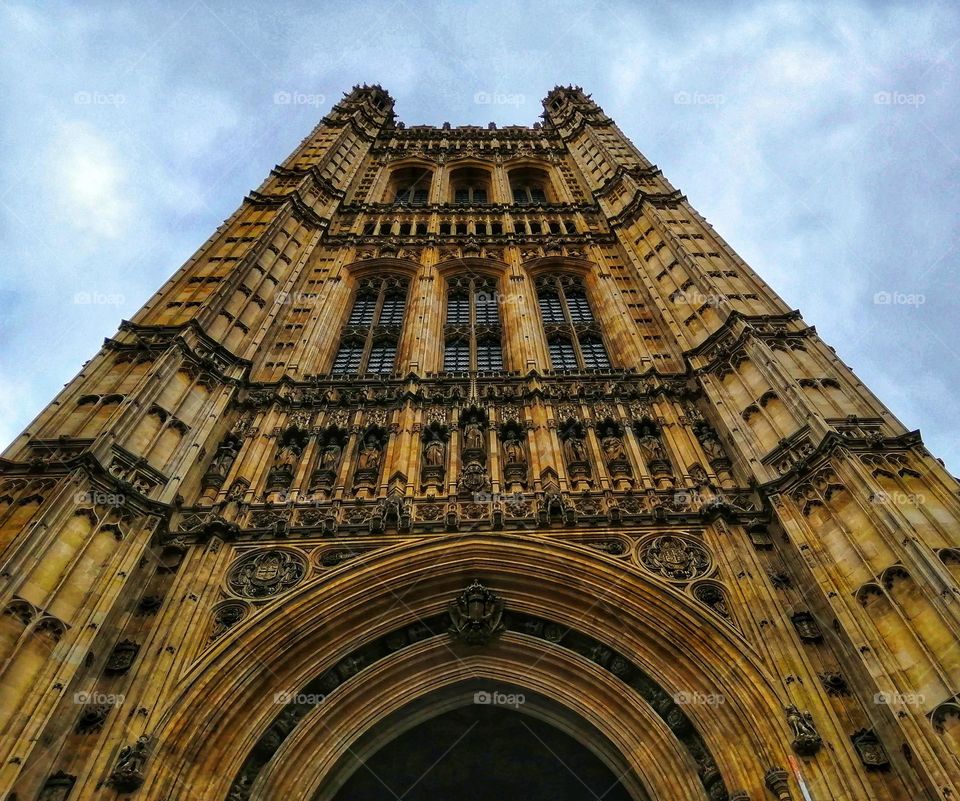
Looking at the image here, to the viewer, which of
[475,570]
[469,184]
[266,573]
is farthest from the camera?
[469,184]

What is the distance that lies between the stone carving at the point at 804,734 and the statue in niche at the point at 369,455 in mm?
8420

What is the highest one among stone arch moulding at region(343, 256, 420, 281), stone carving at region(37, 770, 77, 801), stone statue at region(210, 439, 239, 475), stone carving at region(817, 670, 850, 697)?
stone arch moulding at region(343, 256, 420, 281)

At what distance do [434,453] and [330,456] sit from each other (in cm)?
209

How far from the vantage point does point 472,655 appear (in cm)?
1215

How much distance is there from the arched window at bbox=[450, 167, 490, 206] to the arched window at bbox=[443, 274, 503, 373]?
1148 centimetres

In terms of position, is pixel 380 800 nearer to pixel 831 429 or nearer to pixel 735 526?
pixel 735 526

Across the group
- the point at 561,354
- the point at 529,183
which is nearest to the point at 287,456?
the point at 561,354

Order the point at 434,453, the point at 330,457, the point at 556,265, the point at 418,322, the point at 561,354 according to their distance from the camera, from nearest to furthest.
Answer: the point at 434,453, the point at 330,457, the point at 561,354, the point at 418,322, the point at 556,265

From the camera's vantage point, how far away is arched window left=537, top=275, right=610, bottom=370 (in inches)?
794

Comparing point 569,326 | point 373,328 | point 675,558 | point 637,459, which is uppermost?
point 373,328

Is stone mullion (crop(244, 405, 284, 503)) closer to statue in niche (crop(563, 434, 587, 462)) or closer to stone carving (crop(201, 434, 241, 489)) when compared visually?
stone carving (crop(201, 434, 241, 489))

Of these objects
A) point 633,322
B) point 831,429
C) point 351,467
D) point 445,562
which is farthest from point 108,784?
point 633,322

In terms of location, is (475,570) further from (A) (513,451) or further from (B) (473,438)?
(B) (473,438)

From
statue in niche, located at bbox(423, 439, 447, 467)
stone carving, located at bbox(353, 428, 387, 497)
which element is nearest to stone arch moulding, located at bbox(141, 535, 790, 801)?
stone carving, located at bbox(353, 428, 387, 497)
